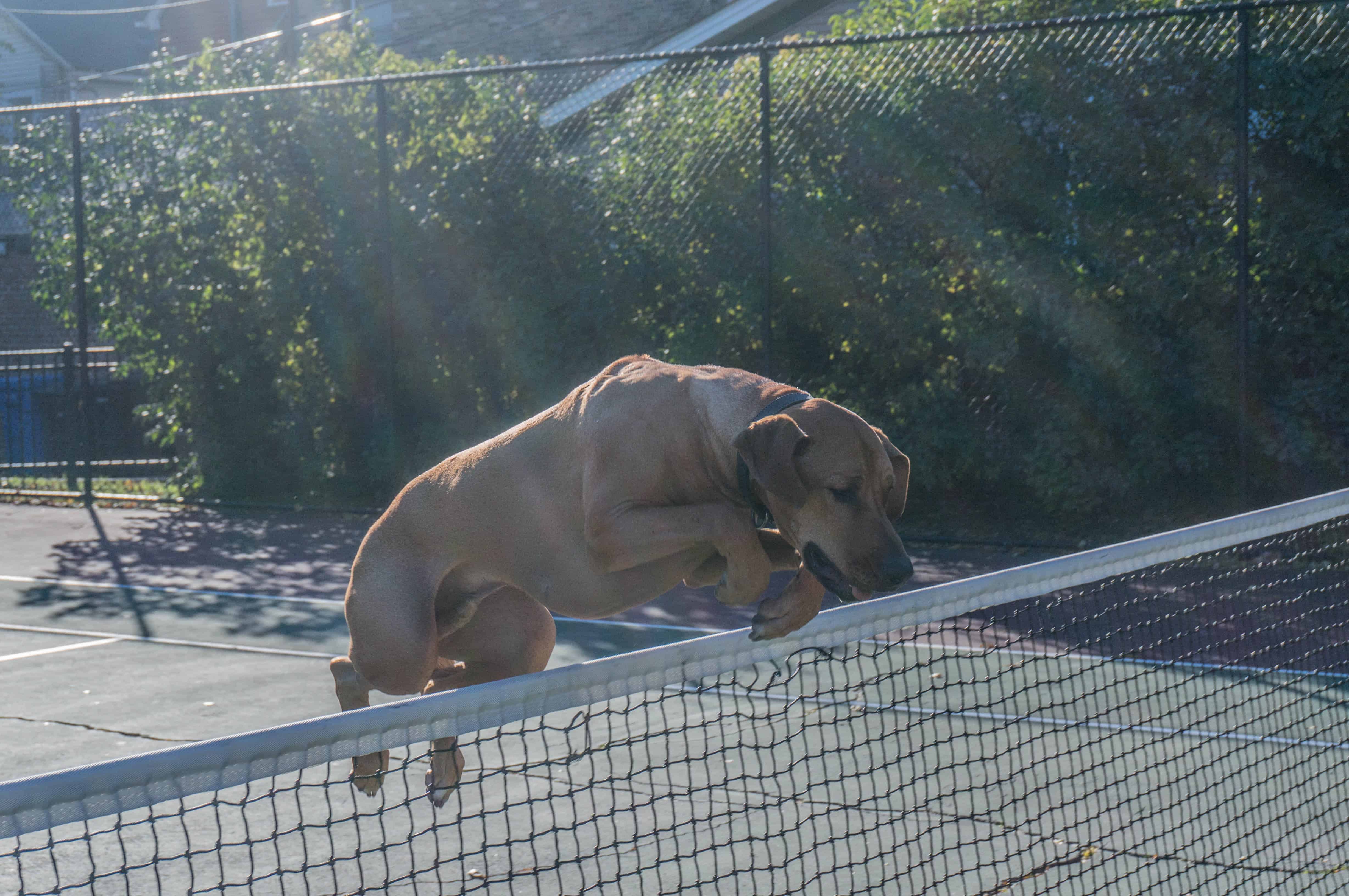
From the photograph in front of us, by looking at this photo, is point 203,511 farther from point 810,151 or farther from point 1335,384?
point 1335,384

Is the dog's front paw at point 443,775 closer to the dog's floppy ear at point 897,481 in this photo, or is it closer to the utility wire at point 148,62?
the dog's floppy ear at point 897,481

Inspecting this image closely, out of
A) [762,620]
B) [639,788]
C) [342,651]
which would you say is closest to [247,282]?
[342,651]

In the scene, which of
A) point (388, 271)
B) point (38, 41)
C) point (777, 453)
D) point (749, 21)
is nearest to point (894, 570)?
point (777, 453)

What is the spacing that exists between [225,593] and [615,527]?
294 inches

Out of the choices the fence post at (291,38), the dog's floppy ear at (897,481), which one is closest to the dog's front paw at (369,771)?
the dog's floppy ear at (897,481)

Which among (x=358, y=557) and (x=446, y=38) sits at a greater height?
(x=446, y=38)

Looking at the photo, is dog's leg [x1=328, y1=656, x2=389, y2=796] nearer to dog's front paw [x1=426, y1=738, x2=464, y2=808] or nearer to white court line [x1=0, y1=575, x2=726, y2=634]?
dog's front paw [x1=426, y1=738, x2=464, y2=808]

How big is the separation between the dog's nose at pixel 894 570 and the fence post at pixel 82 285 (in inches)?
528

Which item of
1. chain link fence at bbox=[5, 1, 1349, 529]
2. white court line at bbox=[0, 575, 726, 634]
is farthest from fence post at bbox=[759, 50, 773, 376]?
white court line at bbox=[0, 575, 726, 634]

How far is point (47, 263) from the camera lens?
1559 cm

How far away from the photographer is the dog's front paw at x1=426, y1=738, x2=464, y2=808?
3.10 m

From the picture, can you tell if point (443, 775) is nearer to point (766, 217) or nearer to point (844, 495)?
point (844, 495)

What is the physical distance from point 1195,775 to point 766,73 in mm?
7476

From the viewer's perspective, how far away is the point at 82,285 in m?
14.5
